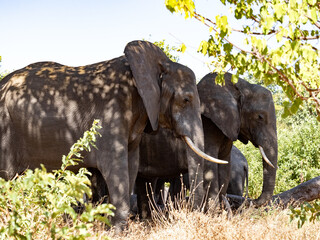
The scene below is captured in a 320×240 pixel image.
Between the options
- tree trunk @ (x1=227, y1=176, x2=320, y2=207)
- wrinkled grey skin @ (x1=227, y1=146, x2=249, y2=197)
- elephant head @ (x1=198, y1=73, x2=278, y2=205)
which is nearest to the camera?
elephant head @ (x1=198, y1=73, x2=278, y2=205)

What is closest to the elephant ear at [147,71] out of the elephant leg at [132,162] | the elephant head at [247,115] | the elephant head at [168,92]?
the elephant head at [168,92]

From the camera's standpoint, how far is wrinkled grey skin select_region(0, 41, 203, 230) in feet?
22.3

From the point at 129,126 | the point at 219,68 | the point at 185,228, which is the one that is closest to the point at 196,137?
the point at 129,126

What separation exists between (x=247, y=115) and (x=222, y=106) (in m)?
0.47

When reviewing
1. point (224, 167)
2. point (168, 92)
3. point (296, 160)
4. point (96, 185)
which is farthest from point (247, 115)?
point (296, 160)

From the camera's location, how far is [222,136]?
8805 mm

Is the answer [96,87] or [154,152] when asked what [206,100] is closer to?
[154,152]

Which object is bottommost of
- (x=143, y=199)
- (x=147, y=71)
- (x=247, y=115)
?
(x=143, y=199)

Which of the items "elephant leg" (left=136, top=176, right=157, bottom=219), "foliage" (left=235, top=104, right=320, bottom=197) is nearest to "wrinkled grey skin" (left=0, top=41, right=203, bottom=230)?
"elephant leg" (left=136, top=176, right=157, bottom=219)

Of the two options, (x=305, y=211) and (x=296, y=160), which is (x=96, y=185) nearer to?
(x=305, y=211)

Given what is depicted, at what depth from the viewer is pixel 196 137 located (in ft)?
23.7

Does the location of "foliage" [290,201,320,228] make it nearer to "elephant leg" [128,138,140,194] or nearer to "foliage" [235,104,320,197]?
"elephant leg" [128,138,140,194]

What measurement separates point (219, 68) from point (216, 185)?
13.7ft

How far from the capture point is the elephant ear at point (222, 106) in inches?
342
